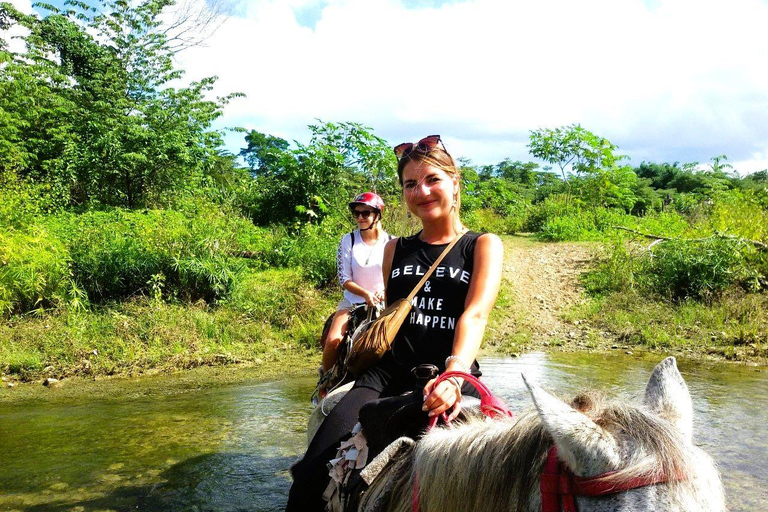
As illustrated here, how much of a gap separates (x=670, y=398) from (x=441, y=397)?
2.08ft

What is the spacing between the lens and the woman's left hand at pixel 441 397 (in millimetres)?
1884

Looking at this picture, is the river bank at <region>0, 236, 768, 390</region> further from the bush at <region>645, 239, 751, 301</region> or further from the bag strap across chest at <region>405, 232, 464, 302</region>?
the bag strap across chest at <region>405, 232, 464, 302</region>

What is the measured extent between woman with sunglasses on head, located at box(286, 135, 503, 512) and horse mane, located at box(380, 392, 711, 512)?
0.48 meters

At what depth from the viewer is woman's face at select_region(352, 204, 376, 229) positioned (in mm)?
5859

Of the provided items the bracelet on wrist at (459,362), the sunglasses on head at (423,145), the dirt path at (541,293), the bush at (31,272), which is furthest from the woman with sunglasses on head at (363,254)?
the bush at (31,272)

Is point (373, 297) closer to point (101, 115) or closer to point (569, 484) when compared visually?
point (569, 484)

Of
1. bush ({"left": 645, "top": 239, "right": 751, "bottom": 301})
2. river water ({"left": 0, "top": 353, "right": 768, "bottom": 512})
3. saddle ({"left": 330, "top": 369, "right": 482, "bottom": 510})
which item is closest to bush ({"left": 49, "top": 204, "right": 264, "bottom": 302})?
river water ({"left": 0, "top": 353, "right": 768, "bottom": 512})

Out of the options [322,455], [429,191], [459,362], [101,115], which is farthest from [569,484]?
[101,115]

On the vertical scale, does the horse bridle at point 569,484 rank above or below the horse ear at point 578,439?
below

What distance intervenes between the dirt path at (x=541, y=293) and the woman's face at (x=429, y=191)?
24.3ft

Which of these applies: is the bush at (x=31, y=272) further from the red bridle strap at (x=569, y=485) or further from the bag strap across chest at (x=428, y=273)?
the red bridle strap at (x=569, y=485)

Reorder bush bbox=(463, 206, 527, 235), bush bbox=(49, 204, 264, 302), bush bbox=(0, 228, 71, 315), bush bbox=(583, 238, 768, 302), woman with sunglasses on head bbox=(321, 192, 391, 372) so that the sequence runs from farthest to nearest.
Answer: bush bbox=(463, 206, 527, 235) < bush bbox=(583, 238, 768, 302) < bush bbox=(49, 204, 264, 302) < bush bbox=(0, 228, 71, 315) < woman with sunglasses on head bbox=(321, 192, 391, 372)

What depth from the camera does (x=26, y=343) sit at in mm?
8359

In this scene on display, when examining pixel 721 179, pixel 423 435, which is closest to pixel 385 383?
pixel 423 435
